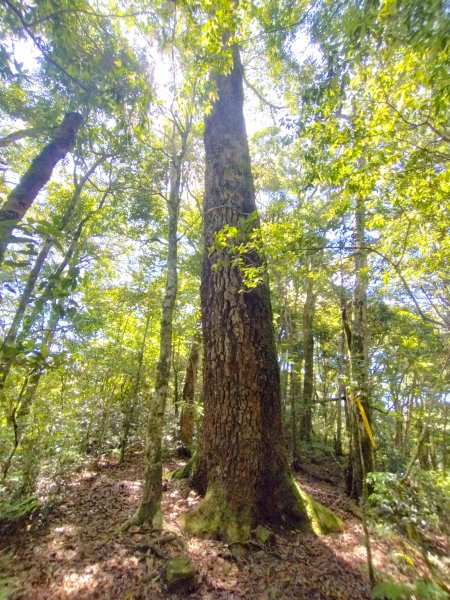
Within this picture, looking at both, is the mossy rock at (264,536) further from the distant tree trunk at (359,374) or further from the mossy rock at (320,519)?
the distant tree trunk at (359,374)

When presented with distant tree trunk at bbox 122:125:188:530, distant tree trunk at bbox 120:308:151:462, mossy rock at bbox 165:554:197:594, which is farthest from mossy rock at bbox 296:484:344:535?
distant tree trunk at bbox 120:308:151:462

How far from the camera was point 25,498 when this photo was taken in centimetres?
407

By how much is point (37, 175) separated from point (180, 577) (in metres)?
4.52

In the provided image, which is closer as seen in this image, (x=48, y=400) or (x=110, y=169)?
(x=48, y=400)

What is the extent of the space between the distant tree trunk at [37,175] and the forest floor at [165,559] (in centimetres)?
313

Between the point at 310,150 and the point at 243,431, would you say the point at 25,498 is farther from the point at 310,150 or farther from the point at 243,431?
the point at 310,150

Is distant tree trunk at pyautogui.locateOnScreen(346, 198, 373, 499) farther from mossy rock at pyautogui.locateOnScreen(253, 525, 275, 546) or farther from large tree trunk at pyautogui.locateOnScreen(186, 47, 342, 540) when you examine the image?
mossy rock at pyautogui.locateOnScreen(253, 525, 275, 546)

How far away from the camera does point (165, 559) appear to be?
311cm

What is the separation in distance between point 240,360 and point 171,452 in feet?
20.3

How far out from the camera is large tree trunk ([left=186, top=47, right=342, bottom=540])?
3791 millimetres

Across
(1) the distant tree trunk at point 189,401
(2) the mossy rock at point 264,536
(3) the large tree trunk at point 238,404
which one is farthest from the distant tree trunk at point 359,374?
(1) the distant tree trunk at point 189,401

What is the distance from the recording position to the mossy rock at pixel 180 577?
8.94ft

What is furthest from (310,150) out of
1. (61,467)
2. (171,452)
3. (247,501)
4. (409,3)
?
(171,452)

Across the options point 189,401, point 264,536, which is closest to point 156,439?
point 264,536
